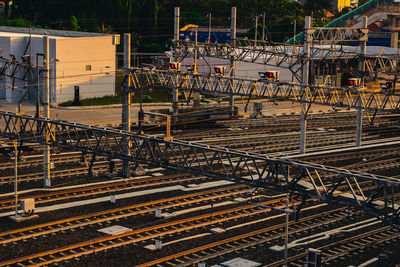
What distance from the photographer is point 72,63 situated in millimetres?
66875

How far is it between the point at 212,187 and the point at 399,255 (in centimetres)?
1217

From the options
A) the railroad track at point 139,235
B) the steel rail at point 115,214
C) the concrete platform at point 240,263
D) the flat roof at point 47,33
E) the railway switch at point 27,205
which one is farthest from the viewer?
the flat roof at point 47,33

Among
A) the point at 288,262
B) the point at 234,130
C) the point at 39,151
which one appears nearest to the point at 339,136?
the point at 234,130


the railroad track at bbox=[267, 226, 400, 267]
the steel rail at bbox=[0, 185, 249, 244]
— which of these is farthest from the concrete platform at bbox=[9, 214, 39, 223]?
the railroad track at bbox=[267, 226, 400, 267]

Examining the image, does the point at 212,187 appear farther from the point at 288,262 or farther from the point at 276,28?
the point at 276,28

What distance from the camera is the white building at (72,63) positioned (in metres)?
65.7

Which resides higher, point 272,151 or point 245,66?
point 245,66

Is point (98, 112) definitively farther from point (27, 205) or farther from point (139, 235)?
point (139, 235)

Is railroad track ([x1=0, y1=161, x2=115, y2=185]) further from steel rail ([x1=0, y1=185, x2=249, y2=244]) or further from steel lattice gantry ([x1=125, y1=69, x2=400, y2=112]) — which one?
steel rail ([x1=0, y1=185, x2=249, y2=244])

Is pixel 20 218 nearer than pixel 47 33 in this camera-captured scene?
Yes

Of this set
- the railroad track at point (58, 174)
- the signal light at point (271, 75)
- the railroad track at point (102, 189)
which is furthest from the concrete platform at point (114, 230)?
the signal light at point (271, 75)

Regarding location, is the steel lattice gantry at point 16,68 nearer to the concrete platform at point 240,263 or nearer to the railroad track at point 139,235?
the railroad track at point 139,235

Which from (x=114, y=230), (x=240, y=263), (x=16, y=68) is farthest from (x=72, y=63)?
(x=240, y=263)

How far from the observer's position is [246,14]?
103 m
